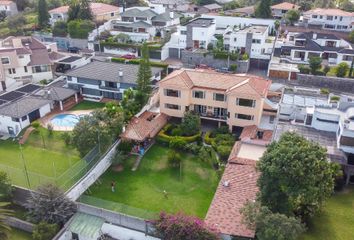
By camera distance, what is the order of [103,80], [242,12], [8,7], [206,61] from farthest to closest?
[8,7]
[242,12]
[206,61]
[103,80]

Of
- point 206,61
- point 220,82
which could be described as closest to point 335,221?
point 220,82

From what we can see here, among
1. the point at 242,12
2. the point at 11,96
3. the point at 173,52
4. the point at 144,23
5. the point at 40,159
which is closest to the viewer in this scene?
the point at 40,159

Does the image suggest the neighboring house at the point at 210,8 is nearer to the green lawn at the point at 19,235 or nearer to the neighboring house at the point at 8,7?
the neighboring house at the point at 8,7

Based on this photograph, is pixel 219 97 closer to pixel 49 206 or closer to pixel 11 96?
pixel 49 206

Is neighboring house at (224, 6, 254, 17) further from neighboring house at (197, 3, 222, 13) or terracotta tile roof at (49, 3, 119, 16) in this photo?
terracotta tile roof at (49, 3, 119, 16)

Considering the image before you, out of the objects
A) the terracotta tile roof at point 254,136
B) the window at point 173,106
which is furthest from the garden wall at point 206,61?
the terracotta tile roof at point 254,136

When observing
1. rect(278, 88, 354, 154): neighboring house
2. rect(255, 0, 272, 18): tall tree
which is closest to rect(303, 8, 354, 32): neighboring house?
rect(255, 0, 272, 18): tall tree

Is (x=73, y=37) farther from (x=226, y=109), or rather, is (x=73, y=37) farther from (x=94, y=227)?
(x=94, y=227)
